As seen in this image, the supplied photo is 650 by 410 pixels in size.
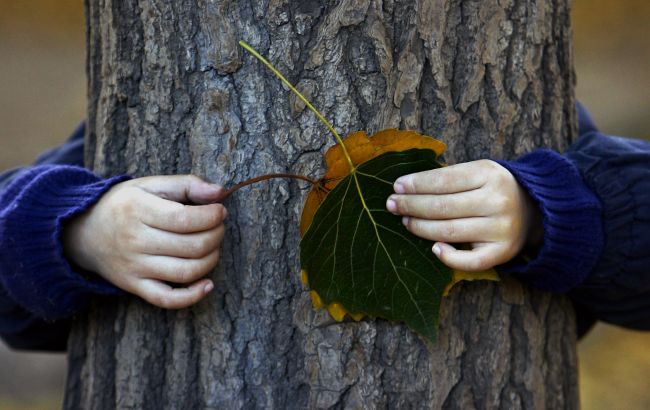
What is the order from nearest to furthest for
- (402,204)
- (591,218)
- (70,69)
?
1. (402,204)
2. (591,218)
3. (70,69)

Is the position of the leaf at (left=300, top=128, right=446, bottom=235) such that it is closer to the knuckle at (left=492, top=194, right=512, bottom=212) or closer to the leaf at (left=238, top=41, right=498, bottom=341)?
the leaf at (left=238, top=41, right=498, bottom=341)

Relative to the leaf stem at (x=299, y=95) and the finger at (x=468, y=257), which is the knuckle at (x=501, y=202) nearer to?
the finger at (x=468, y=257)

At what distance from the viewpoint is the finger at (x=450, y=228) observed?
1.10 metres

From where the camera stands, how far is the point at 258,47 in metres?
1.14

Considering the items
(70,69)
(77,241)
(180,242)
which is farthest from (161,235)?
(70,69)

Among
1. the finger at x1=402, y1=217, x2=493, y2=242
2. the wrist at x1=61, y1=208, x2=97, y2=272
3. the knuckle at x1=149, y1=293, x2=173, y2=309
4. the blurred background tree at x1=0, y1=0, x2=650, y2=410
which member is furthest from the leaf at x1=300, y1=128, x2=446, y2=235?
the blurred background tree at x1=0, y1=0, x2=650, y2=410

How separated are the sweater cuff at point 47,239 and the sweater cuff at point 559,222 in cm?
68

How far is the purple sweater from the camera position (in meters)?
1.18

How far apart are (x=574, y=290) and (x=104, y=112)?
0.93m

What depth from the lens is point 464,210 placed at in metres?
1.10

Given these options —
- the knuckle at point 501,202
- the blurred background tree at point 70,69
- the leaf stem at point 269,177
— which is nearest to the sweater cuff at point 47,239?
the leaf stem at point 269,177

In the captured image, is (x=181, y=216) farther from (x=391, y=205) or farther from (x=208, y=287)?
(x=391, y=205)

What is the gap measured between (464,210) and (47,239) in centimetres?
69

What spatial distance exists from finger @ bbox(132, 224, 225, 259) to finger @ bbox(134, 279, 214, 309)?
0.16 feet
